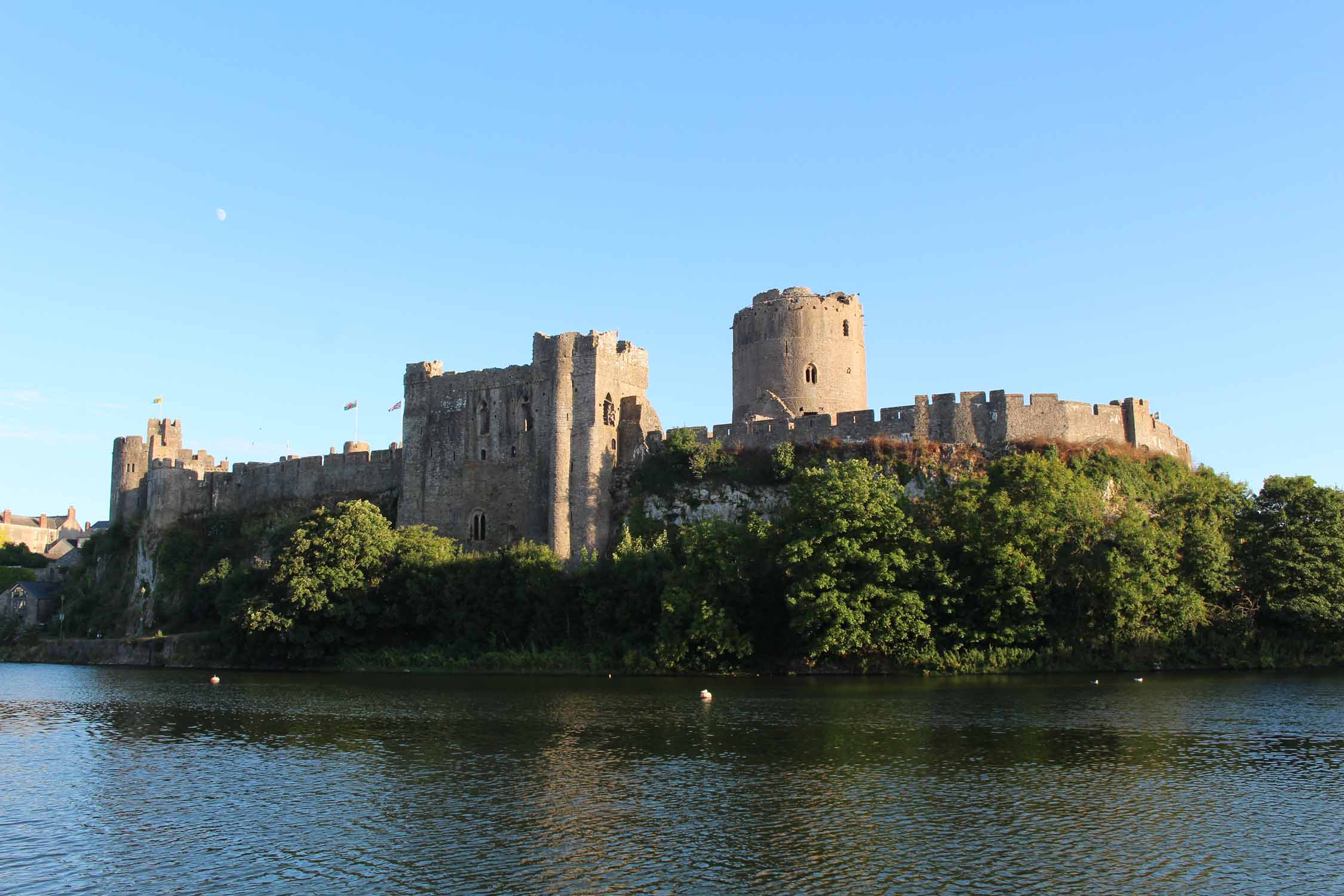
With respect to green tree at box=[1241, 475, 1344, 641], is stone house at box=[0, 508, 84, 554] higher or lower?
higher

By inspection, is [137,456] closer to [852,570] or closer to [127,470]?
[127,470]

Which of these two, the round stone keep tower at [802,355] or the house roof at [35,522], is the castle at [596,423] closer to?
the round stone keep tower at [802,355]

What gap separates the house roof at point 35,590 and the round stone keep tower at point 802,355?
133 feet

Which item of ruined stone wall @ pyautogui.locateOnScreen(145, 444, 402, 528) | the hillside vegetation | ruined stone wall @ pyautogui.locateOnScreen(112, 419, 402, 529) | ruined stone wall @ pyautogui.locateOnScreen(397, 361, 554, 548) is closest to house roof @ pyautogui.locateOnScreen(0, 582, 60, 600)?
ruined stone wall @ pyautogui.locateOnScreen(112, 419, 402, 529)

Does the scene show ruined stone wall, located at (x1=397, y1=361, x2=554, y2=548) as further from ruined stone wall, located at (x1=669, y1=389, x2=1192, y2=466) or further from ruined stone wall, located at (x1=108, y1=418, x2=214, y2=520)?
ruined stone wall, located at (x1=108, y1=418, x2=214, y2=520)

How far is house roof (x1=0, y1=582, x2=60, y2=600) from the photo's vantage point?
67.0 m

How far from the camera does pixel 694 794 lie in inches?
758

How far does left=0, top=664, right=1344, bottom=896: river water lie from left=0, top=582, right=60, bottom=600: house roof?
38.7 m

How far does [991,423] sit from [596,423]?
49.1 ft

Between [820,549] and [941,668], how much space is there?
528 cm

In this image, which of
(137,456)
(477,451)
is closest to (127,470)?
(137,456)

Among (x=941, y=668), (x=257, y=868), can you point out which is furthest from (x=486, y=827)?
(x=941, y=668)

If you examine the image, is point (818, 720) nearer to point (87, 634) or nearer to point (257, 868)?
point (257, 868)

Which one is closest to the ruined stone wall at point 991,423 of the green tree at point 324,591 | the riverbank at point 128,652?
the green tree at point 324,591
